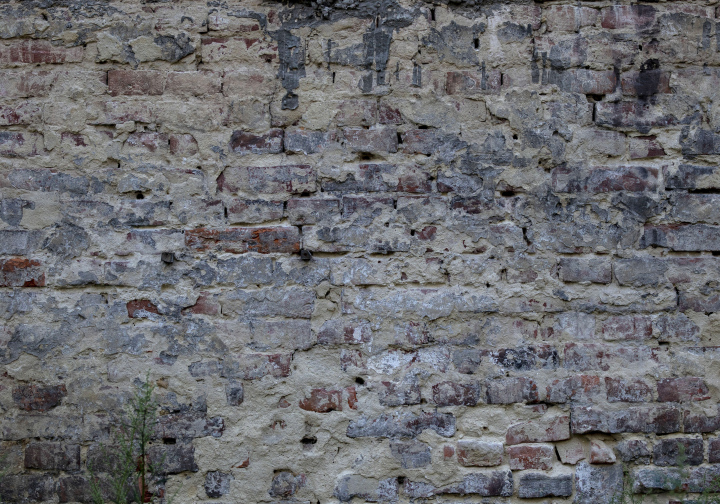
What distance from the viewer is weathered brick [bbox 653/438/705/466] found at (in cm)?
210

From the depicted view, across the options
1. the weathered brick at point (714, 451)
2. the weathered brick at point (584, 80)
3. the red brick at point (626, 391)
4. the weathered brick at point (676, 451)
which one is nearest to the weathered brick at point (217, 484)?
the red brick at point (626, 391)

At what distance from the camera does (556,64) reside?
2.14 m

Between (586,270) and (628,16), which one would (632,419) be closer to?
(586,270)

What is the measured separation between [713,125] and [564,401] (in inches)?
44.4

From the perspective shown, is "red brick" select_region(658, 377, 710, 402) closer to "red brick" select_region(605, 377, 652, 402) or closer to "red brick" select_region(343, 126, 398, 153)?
"red brick" select_region(605, 377, 652, 402)

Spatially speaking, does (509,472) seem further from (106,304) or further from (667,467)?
(106,304)

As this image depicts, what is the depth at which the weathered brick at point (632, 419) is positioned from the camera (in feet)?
6.90

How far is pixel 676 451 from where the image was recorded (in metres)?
2.10

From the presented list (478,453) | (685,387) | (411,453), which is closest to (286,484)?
(411,453)

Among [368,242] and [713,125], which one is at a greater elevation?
[713,125]

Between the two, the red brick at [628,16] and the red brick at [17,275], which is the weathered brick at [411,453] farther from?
the red brick at [628,16]

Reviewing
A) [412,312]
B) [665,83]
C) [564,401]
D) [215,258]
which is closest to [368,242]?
[412,312]

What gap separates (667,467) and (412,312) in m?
1.05

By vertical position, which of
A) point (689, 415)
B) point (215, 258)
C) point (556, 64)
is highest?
point (556, 64)
